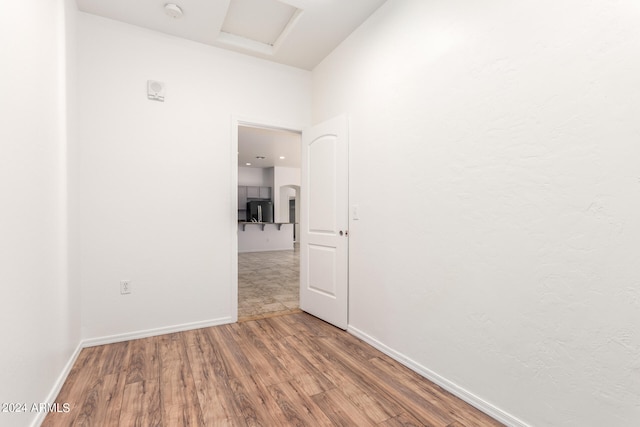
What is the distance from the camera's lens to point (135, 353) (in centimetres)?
241

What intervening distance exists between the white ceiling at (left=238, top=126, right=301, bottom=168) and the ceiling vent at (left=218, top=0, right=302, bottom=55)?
1.95m

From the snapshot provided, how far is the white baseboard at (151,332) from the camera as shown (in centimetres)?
255

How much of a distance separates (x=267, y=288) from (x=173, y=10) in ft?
11.4

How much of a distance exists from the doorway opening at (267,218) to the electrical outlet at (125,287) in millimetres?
1318

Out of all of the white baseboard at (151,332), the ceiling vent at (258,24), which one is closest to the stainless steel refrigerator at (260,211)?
→ the white baseboard at (151,332)

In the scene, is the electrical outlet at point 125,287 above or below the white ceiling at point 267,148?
below

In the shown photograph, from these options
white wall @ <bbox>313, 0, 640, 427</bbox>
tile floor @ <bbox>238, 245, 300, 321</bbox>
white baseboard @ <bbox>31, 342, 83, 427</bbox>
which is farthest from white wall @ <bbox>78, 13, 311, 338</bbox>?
white wall @ <bbox>313, 0, 640, 427</bbox>

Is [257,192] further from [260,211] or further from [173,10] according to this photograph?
[173,10]

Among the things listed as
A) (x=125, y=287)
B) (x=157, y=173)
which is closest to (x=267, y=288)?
(x=125, y=287)

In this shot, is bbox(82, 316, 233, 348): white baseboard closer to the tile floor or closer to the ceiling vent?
the tile floor

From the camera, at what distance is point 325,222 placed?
3.12m

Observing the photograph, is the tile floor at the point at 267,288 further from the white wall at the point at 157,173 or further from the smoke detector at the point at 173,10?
the smoke detector at the point at 173,10

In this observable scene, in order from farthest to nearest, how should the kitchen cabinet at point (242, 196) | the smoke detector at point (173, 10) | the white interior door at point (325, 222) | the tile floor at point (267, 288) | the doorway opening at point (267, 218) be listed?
the kitchen cabinet at point (242, 196)
the doorway opening at point (267, 218)
the tile floor at point (267, 288)
the white interior door at point (325, 222)
the smoke detector at point (173, 10)

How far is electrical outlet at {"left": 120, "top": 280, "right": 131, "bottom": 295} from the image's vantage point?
2660mm
